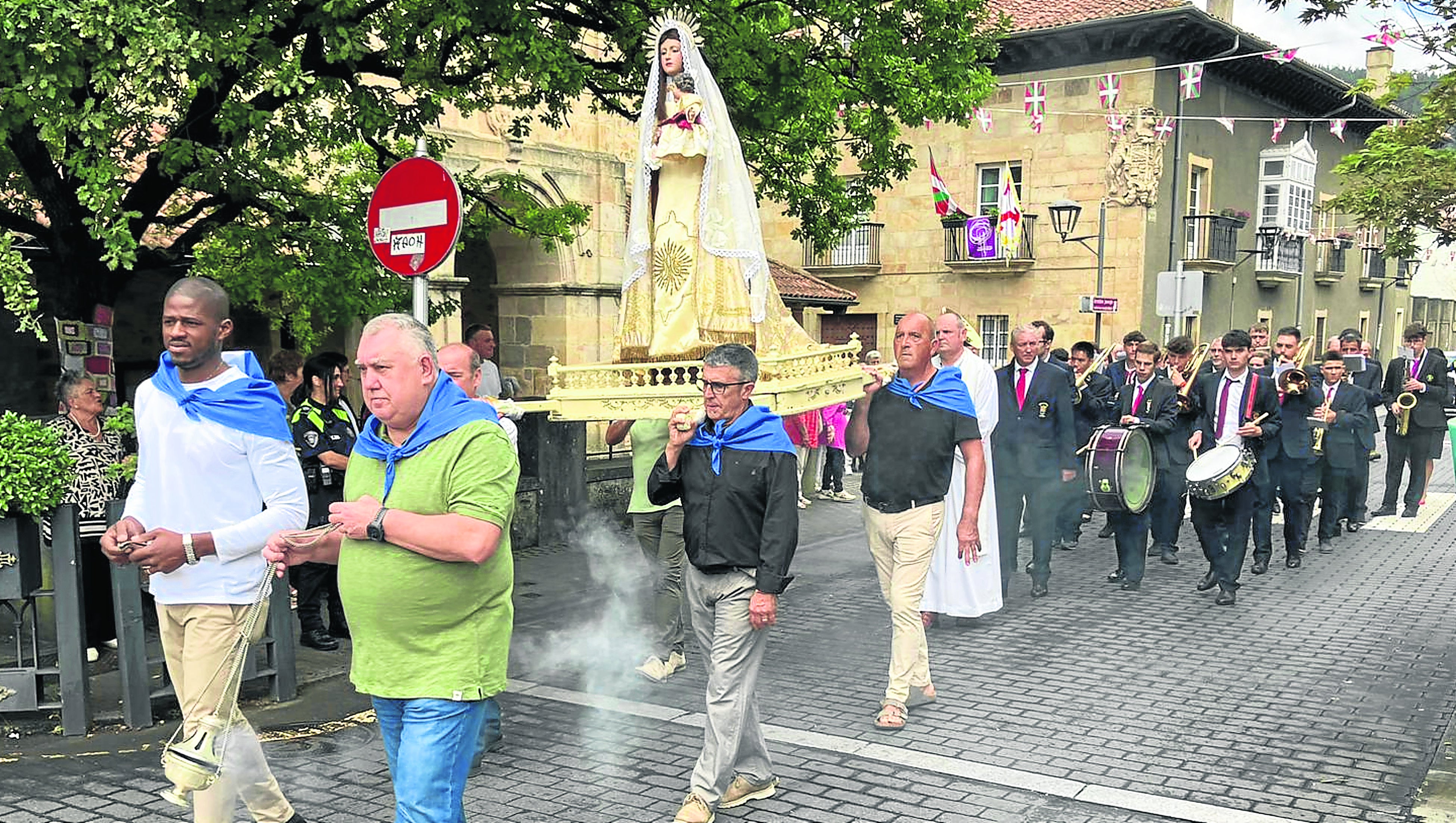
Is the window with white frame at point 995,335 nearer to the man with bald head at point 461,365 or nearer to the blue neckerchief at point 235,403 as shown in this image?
the man with bald head at point 461,365

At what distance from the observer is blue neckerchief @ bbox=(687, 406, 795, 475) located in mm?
5008

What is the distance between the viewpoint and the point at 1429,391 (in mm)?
13656

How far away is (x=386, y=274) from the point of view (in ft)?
31.1

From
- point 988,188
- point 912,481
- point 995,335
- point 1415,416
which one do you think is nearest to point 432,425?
point 912,481

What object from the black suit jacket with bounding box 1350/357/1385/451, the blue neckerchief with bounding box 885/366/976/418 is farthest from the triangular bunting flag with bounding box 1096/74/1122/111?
the blue neckerchief with bounding box 885/366/976/418

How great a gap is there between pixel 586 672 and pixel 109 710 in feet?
8.22

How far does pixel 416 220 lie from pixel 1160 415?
21.9ft

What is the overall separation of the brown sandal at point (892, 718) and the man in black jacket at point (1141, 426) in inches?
166

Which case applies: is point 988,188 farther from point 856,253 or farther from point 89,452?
point 89,452

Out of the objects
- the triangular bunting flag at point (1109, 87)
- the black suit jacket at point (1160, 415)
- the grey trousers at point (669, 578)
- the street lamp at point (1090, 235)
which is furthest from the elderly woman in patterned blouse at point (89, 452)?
the triangular bunting flag at point (1109, 87)

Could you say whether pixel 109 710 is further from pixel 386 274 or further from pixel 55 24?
pixel 386 274

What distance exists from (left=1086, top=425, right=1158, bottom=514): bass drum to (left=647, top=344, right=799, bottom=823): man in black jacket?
5201mm

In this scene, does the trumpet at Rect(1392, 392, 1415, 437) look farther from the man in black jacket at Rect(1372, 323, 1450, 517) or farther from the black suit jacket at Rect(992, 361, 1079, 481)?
the black suit jacket at Rect(992, 361, 1079, 481)

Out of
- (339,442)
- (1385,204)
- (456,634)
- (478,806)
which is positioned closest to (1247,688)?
(478,806)
